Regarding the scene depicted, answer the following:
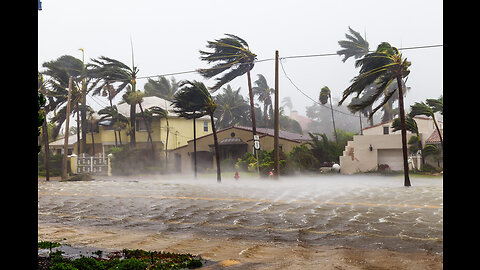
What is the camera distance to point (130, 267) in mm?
6176

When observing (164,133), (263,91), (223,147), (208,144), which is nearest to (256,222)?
(223,147)

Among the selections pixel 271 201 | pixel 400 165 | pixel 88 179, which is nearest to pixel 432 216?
pixel 271 201

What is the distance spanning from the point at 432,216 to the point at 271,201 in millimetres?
6242

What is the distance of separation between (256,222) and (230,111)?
183ft

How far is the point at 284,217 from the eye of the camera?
1298 cm

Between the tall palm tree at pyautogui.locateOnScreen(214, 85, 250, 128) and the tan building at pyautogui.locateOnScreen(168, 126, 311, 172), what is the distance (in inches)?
820

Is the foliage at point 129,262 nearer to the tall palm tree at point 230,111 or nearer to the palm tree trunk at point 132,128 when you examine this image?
the palm tree trunk at point 132,128

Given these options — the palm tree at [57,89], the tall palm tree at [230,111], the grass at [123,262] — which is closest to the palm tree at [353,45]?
the tall palm tree at [230,111]

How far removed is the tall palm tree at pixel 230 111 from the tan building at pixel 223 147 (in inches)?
820

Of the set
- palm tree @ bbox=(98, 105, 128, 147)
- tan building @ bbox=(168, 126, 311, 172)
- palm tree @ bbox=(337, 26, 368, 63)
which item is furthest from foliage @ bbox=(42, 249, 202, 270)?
palm tree @ bbox=(337, 26, 368, 63)

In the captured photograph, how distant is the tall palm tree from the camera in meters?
67.1
